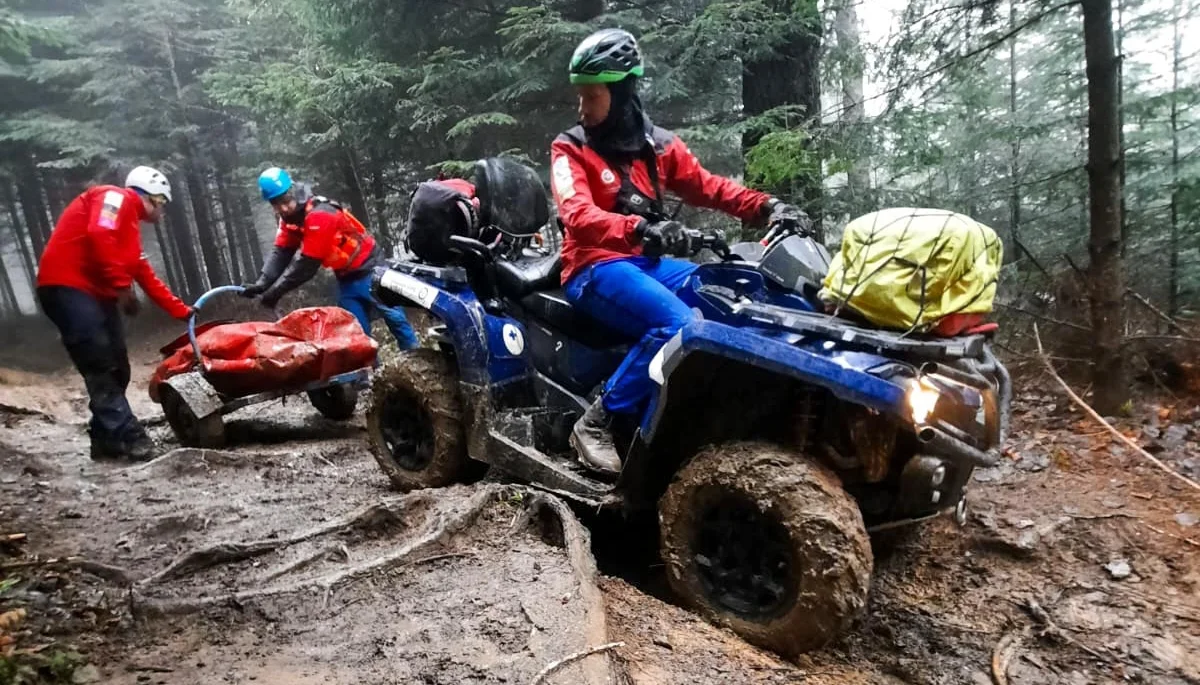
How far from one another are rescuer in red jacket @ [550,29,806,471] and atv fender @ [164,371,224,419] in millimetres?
3708

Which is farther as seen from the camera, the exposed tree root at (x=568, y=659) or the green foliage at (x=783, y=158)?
the green foliage at (x=783, y=158)

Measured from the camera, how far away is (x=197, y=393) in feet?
20.1

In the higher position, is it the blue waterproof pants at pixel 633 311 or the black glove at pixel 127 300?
the black glove at pixel 127 300

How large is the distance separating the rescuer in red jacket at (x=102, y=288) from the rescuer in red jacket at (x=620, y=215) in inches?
154

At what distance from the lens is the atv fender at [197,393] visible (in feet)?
19.9

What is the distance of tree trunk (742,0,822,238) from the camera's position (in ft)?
22.3

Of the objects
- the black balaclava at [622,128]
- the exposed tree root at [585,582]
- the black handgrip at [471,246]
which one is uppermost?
the black balaclava at [622,128]

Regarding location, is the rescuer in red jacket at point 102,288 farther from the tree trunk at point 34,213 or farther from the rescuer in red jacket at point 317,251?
the tree trunk at point 34,213

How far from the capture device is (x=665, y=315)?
355 centimetres

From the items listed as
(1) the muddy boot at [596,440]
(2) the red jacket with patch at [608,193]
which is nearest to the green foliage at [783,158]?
(2) the red jacket with patch at [608,193]

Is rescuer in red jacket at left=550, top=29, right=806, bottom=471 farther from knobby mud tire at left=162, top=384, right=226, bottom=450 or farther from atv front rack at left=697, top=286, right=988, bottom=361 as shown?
knobby mud tire at left=162, top=384, right=226, bottom=450

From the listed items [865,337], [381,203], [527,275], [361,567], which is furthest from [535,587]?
[381,203]

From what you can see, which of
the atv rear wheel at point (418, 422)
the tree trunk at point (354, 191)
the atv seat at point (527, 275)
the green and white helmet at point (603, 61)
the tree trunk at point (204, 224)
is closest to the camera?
the green and white helmet at point (603, 61)

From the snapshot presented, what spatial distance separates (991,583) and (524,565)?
220 centimetres
